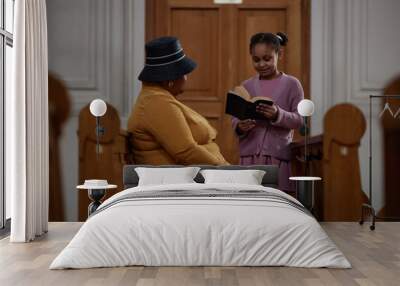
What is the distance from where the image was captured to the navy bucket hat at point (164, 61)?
23.4 ft

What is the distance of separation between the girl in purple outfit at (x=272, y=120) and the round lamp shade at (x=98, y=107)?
150 cm

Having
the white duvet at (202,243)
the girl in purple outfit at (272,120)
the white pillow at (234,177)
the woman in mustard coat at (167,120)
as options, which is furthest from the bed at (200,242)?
the girl in purple outfit at (272,120)

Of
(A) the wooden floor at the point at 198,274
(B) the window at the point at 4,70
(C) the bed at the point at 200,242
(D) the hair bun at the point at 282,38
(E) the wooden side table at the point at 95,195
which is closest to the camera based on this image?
(A) the wooden floor at the point at 198,274

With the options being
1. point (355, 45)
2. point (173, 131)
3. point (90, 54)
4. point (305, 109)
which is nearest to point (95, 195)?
point (173, 131)

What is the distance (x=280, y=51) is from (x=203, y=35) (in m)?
0.91

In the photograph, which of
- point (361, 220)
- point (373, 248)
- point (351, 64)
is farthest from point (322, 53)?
point (373, 248)

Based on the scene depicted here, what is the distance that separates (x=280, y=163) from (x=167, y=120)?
1385 millimetres

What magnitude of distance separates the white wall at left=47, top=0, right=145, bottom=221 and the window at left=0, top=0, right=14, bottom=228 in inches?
27.1

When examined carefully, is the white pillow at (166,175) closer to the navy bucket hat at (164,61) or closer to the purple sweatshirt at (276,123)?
the purple sweatshirt at (276,123)

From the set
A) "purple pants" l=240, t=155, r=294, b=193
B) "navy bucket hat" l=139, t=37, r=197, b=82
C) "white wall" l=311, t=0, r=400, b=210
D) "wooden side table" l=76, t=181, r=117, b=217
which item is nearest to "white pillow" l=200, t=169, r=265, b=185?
"purple pants" l=240, t=155, r=294, b=193

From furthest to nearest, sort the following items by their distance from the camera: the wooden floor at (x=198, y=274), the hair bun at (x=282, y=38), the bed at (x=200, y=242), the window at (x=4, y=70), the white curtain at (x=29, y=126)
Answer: the hair bun at (x=282, y=38) < the window at (x=4, y=70) < the white curtain at (x=29, y=126) < the bed at (x=200, y=242) < the wooden floor at (x=198, y=274)

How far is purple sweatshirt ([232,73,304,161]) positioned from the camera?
718 cm

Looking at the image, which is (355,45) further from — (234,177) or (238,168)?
(234,177)

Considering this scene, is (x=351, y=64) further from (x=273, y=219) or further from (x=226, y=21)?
(x=273, y=219)
